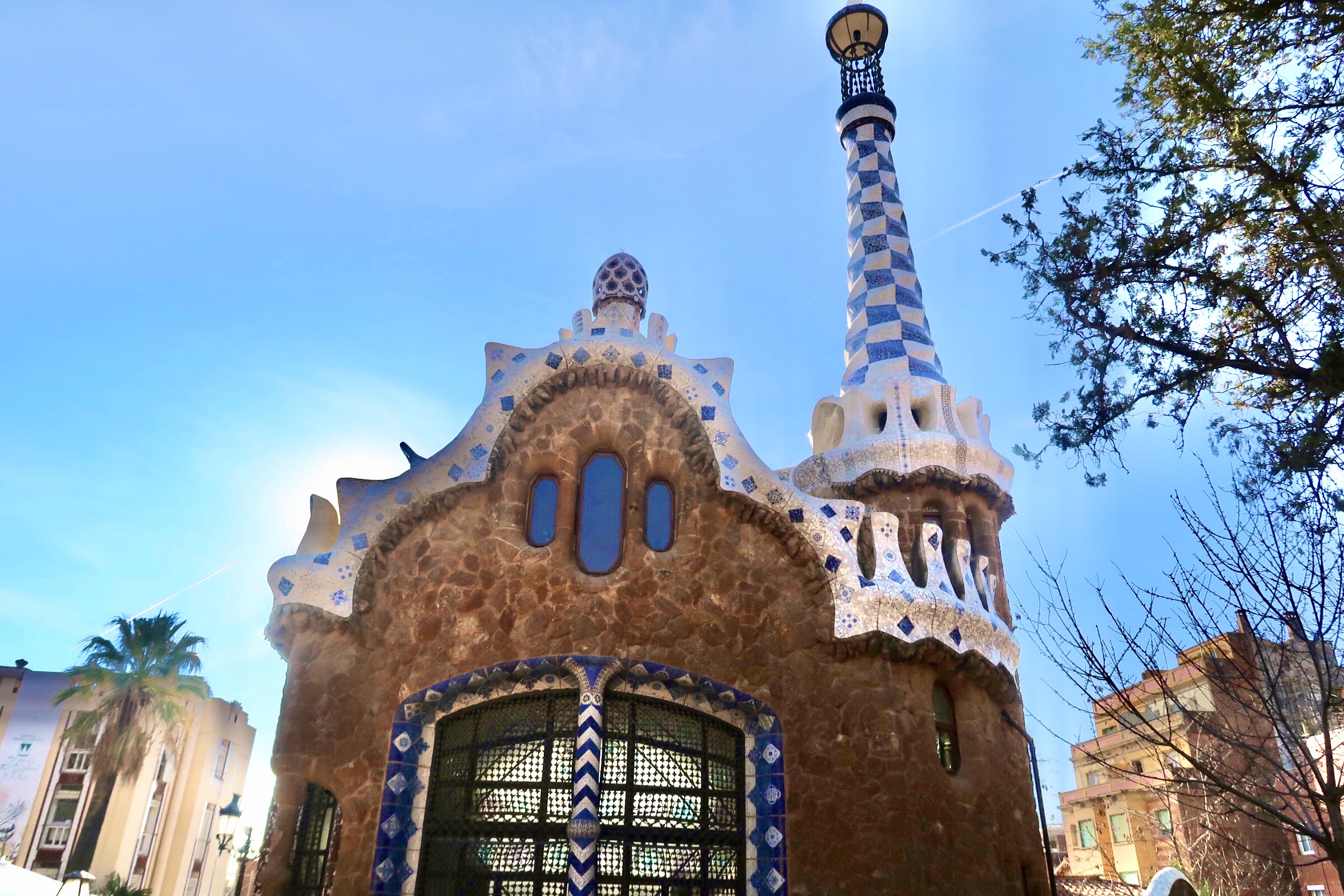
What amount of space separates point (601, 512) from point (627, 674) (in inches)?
52.0

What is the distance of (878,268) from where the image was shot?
11.6m

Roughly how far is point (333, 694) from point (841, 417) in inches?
227

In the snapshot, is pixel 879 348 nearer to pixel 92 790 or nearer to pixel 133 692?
pixel 133 692

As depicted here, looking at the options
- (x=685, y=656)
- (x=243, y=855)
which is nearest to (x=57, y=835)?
(x=243, y=855)

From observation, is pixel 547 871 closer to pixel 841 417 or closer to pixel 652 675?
pixel 652 675

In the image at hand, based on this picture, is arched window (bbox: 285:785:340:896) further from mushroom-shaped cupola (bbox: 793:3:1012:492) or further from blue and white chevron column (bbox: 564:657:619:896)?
mushroom-shaped cupola (bbox: 793:3:1012:492)

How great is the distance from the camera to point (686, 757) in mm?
7219

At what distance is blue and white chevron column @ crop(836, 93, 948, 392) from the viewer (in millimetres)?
10703

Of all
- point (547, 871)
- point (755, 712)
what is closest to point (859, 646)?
point (755, 712)

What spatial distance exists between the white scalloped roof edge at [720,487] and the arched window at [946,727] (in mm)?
450

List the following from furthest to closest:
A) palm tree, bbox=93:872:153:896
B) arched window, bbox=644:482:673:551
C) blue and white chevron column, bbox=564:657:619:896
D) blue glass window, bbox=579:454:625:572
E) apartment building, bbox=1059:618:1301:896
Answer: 1. palm tree, bbox=93:872:153:896
2. apartment building, bbox=1059:618:1301:896
3. arched window, bbox=644:482:673:551
4. blue glass window, bbox=579:454:625:572
5. blue and white chevron column, bbox=564:657:619:896

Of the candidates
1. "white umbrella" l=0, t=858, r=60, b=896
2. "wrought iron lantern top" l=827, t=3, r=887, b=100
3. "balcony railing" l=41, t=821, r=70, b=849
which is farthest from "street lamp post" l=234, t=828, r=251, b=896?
"wrought iron lantern top" l=827, t=3, r=887, b=100

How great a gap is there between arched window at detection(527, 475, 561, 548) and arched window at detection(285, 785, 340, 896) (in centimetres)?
232

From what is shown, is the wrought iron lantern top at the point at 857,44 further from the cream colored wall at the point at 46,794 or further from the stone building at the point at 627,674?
the cream colored wall at the point at 46,794
